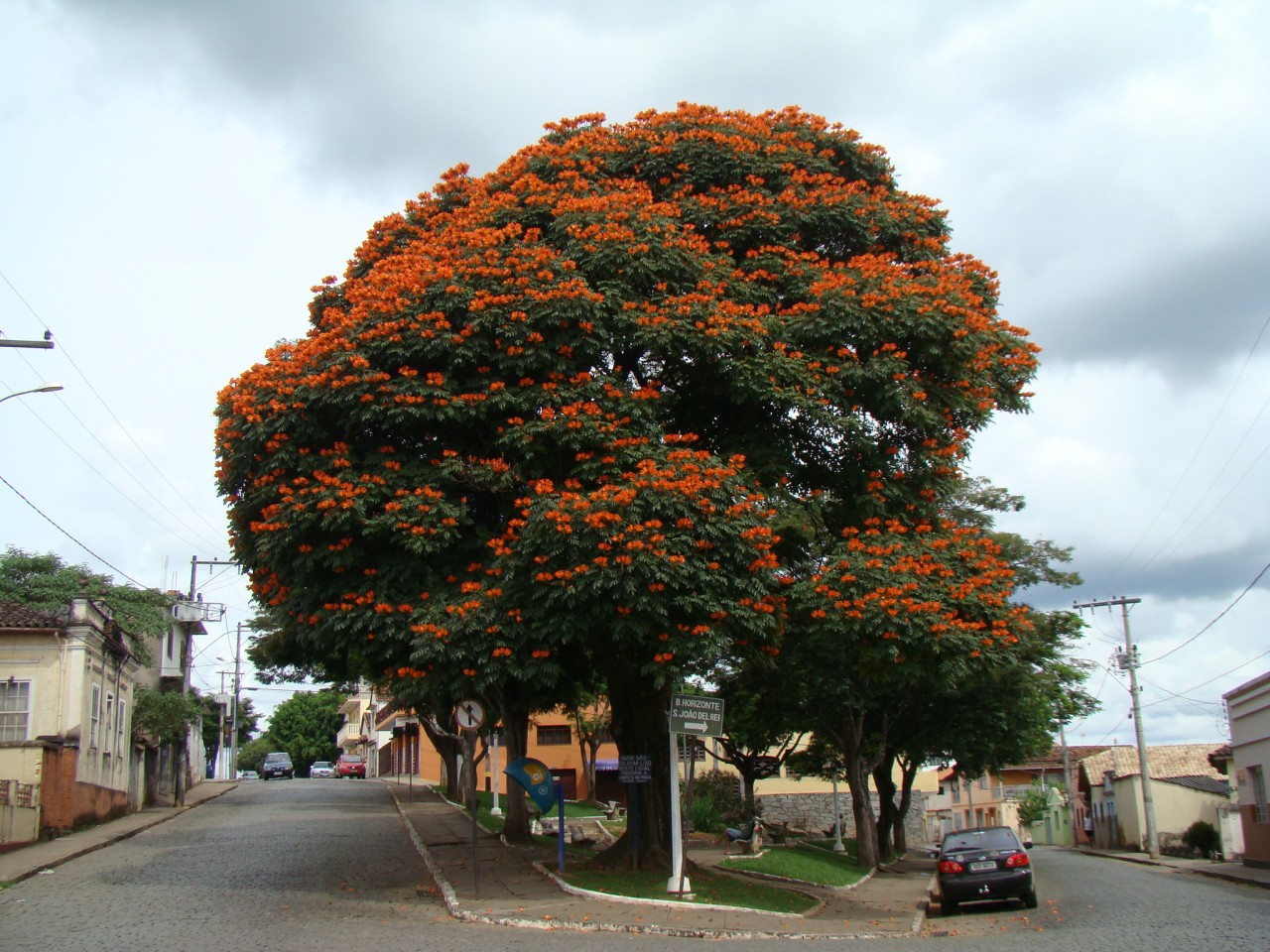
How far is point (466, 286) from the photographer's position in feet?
46.0

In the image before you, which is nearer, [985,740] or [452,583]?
[452,583]

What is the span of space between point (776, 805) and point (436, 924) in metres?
37.7

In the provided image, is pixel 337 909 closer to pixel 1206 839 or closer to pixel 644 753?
pixel 644 753

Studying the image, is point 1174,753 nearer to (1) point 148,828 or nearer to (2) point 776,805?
(2) point 776,805

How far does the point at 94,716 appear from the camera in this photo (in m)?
24.8

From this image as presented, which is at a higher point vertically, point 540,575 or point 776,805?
point 540,575

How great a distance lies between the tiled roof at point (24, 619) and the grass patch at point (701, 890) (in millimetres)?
13398

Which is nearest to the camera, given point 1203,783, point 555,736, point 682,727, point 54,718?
point 682,727

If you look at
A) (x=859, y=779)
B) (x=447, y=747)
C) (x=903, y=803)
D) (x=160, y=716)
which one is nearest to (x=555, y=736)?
(x=447, y=747)

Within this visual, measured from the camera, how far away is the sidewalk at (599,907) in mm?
12219

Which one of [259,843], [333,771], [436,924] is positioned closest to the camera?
[436,924]

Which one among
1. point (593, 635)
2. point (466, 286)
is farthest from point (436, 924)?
point (466, 286)

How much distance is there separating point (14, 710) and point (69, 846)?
12.6 ft

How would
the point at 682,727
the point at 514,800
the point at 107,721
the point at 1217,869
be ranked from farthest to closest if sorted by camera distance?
the point at 1217,869, the point at 107,721, the point at 514,800, the point at 682,727
